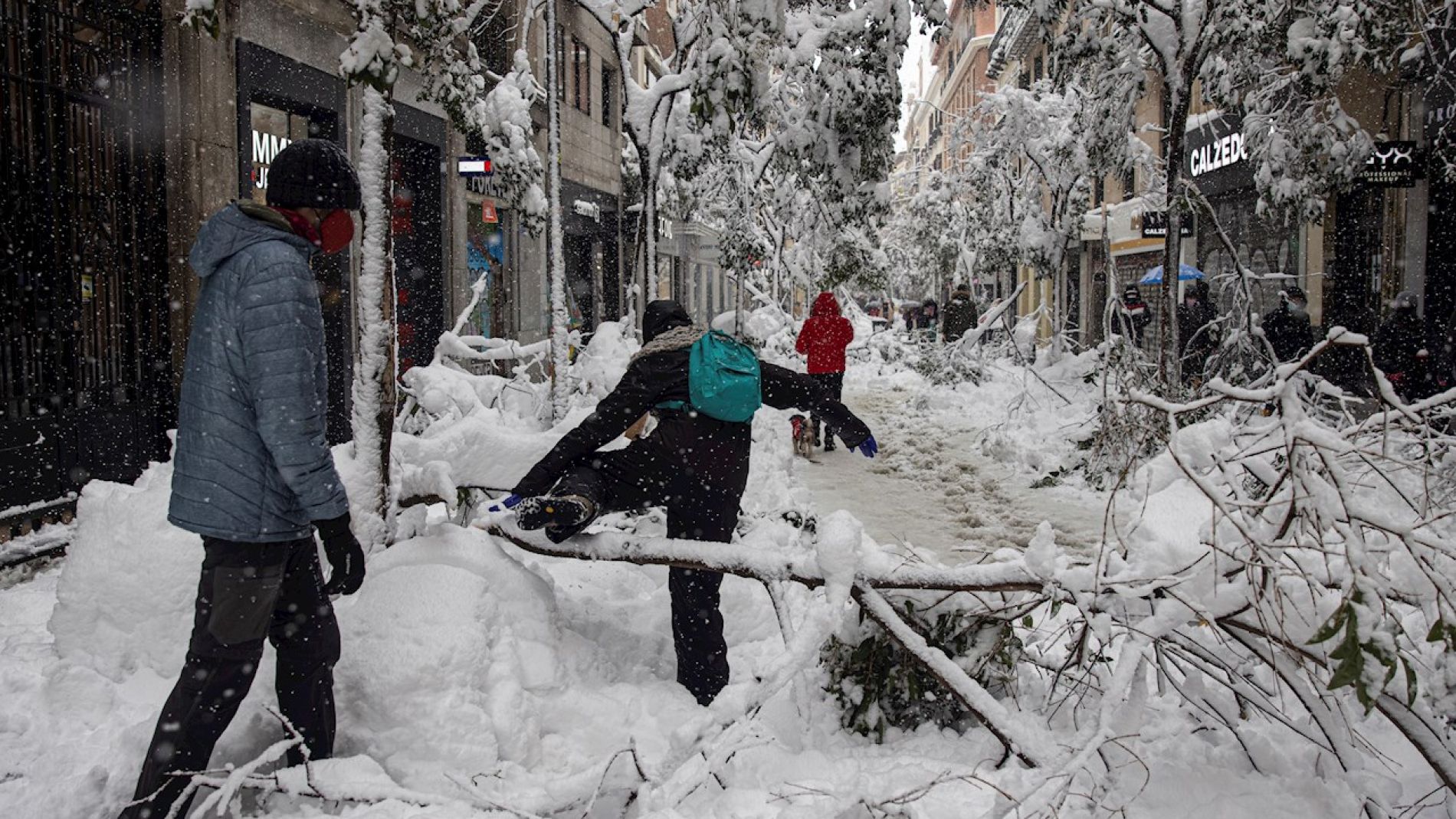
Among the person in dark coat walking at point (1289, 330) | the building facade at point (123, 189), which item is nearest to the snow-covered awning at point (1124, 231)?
the person in dark coat walking at point (1289, 330)

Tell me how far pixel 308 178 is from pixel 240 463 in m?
0.81

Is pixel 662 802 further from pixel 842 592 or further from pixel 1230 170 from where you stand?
pixel 1230 170

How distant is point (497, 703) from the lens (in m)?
3.23

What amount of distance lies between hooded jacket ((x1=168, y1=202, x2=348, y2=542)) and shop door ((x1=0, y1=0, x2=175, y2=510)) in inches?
157

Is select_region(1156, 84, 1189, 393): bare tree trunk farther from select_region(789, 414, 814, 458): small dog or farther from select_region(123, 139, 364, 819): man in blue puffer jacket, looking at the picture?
select_region(123, 139, 364, 819): man in blue puffer jacket

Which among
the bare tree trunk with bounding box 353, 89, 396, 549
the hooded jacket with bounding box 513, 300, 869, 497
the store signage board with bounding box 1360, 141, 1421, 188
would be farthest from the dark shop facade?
the store signage board with bounding box 1360, 141, 1421, 188

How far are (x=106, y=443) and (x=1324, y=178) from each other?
11.6 metres

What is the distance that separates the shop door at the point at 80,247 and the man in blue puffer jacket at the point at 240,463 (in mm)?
3978

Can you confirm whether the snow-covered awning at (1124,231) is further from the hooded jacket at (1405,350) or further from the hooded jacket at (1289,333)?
the hooded jacket at (1405,350)

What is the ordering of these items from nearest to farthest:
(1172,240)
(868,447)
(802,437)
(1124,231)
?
(868,447)
(1172,240)
(802,437)
(1124,231)

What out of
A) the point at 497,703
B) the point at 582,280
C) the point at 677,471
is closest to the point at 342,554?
the point at 497,703

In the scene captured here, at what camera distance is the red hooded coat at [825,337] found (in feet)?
34.2

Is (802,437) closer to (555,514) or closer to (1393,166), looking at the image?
(555,514)

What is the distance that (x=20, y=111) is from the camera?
18.9ft
